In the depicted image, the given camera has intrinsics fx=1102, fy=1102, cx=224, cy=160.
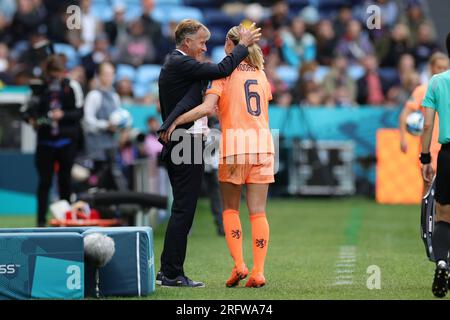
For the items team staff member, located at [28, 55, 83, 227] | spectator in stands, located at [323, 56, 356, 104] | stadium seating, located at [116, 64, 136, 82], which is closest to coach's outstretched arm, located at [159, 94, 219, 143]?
team staff member, located at [28, 55, 83, 227]

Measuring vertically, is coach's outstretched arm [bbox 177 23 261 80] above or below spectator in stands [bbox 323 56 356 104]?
below

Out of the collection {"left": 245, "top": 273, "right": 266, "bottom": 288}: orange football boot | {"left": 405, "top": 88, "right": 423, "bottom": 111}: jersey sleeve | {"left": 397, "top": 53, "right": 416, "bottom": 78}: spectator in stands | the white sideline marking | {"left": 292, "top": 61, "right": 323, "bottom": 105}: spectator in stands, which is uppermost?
{"left": 397, "top": 53, "right": 416, "bottom": 78}: spectator in stands

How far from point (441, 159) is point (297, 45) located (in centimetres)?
1383

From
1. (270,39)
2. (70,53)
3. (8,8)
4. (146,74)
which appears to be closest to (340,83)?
(270,39)

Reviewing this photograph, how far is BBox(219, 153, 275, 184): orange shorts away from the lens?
8.55m

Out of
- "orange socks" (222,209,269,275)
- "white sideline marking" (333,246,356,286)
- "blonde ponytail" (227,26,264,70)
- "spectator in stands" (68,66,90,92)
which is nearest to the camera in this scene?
"orange socks" (222,209,269,275)

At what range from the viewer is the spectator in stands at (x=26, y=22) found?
72.1ft

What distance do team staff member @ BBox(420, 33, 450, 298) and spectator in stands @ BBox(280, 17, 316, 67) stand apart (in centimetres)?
1336

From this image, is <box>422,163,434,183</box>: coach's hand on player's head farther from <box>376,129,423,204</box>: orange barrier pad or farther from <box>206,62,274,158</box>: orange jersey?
<box>376,129,423,204</box>: orange barrier pad

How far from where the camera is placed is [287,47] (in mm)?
21578

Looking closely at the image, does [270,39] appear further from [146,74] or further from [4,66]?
[4,66]

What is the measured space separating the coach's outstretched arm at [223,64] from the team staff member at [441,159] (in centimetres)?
142
